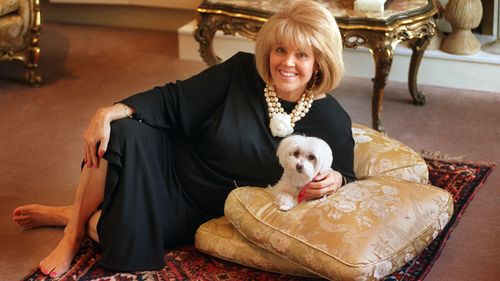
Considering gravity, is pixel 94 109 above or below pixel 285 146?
below

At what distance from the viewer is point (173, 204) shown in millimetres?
2305

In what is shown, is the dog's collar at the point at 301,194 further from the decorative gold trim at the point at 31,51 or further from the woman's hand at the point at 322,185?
the decorative gold trim at the point at 31,51

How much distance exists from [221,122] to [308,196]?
13.7 inches

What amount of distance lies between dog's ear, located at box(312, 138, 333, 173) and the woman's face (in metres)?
0.22

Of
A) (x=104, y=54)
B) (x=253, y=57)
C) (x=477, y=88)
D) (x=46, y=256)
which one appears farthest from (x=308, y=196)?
(x=104, y=54)

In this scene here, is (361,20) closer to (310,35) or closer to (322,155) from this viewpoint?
(310,35)

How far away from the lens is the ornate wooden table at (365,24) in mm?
2945

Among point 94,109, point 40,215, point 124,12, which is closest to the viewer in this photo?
point 40,215

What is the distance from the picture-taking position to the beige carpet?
2.43 meters

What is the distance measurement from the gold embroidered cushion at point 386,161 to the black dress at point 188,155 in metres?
0.21

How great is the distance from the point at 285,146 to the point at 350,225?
28cm

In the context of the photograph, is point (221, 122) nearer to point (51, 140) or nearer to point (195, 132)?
point (195, 132)

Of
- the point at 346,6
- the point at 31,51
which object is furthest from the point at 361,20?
the point at 31,51

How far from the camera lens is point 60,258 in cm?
226
